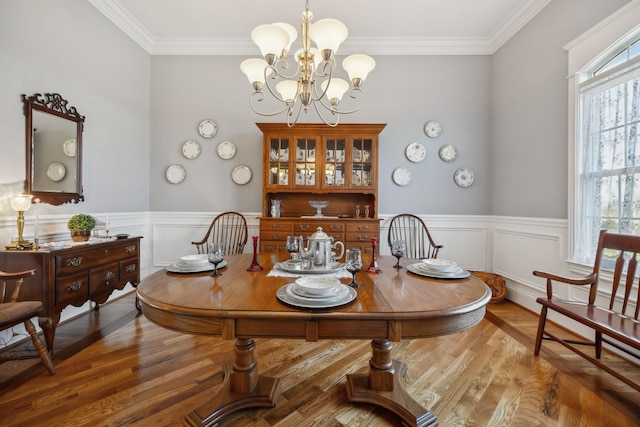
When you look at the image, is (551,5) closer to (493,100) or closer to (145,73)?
(493,100)

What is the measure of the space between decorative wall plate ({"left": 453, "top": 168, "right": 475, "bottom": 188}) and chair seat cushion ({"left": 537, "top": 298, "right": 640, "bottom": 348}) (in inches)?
78.5

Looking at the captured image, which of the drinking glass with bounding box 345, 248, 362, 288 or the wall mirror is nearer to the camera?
the drinking glass with bounding box 345, 248, 362, 288

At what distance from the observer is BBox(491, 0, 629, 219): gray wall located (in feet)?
8.39

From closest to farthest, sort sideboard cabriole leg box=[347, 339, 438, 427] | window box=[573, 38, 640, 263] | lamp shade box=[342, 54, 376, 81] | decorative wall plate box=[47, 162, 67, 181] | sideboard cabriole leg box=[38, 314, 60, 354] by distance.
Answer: sideboard cabriole leg box=[347, 339, 438, 427], lamp shade box=[342, 54, 376, 81], sideboard cabriole leg box=[38, 314, 60, 354], window box=[573, 38, 640, 263], decorative wall plate box=[47, 162, 67, 181]

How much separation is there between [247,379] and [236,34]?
3.86m

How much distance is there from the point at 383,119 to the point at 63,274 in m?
3.62

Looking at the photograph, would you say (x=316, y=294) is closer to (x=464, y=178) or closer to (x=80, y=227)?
(x=80, y=227)

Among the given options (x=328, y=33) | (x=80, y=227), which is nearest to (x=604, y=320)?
(x=328, y=33)

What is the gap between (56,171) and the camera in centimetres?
248

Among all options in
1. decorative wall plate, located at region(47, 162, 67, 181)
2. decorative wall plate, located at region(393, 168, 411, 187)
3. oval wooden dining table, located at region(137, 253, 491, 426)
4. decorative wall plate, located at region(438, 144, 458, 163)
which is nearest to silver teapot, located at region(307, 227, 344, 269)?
oval wooden dining table, located at region(137, 253, 491, 426)

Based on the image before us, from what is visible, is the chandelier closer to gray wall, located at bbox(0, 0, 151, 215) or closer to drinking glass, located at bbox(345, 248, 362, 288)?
drinking glass, located at bbox(345, 248, 362, 288)

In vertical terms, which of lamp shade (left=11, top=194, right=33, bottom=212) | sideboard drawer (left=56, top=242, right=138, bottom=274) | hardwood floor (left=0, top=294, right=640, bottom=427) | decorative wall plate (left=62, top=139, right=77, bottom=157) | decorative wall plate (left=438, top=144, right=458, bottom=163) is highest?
decorative wall plate (left=438, top=144, right=458, bottom=163)

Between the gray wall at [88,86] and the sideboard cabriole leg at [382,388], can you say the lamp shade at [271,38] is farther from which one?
the gray wall at [88,86]

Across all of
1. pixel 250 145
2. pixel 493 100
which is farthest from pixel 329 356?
pixel 493 100
